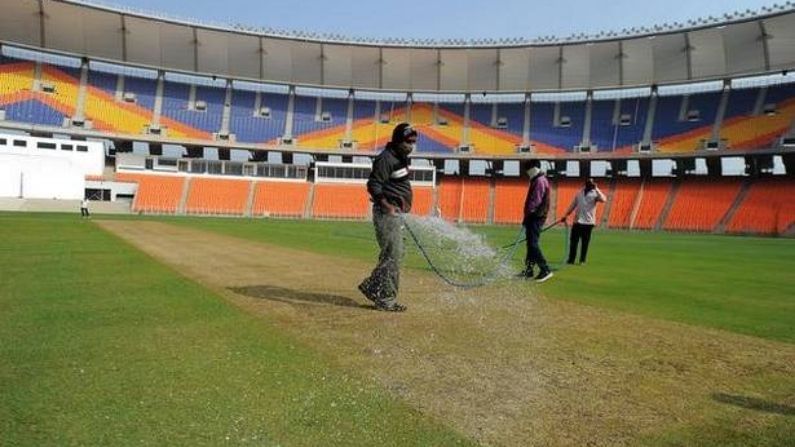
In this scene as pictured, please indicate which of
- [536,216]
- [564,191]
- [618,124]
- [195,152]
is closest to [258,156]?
[195,152]

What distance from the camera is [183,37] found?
2489 inches

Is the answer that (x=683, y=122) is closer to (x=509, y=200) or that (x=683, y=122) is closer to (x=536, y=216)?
(x=509, y=200)

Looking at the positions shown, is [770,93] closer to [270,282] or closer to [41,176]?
[270,282]

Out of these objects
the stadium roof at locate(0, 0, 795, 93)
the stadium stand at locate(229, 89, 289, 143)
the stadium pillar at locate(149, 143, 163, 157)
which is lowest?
the stadium pillar at locate(149, 143, 163, 157)

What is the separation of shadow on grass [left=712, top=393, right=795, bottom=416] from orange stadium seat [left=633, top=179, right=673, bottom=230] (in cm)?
5348

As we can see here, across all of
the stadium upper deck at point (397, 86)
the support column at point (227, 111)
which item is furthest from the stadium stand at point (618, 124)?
the support column at point (227, 111)

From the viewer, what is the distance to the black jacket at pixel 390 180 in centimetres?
732

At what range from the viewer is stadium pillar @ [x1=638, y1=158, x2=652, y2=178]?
202ft

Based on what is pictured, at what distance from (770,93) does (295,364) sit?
64896mm

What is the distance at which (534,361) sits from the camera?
16.7ft

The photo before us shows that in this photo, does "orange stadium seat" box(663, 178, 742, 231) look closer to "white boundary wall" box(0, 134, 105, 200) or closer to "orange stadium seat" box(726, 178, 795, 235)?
"orange stadium seat" box(726, 178, 795, 235)

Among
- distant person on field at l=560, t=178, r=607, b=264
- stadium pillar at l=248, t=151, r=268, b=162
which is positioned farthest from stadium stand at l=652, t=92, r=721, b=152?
distant person on field at l=560, t=178, r=607, b=264

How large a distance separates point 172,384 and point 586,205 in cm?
1142

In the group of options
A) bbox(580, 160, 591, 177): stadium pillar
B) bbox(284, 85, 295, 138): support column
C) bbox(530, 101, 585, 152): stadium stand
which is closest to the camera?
bbox(530, 101, 585, 152): stadium stand
